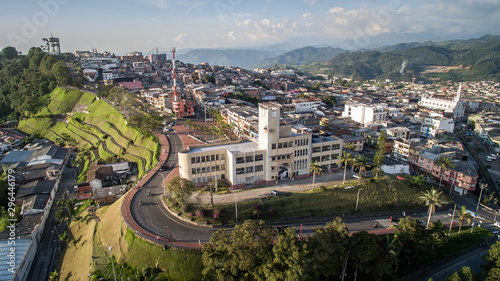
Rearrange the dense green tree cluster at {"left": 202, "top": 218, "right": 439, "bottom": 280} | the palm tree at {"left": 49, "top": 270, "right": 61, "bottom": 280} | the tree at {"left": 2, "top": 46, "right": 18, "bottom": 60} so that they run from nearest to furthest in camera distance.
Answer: the dense green tree cluster at {"left": 202, "top": 218, "right": 439, "bottom": 280}, the palm tree at {"left": 49, "top": 270, "right": 61, "bottom": 280}, the tree at {"left": 2, "top": 46, "right": 18, "bottom": 60}

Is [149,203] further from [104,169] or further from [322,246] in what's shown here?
[322,246]

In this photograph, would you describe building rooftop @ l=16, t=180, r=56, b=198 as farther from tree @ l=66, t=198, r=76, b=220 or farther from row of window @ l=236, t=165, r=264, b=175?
row of window @ l=236, t=165, r=264, b=175

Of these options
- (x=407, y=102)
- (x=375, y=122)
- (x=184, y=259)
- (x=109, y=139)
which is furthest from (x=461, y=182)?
(x=407, y=102)

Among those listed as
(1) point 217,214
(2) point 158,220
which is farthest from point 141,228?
(1) point 217,214

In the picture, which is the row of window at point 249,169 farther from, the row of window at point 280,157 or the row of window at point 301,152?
the row of window at point 301,152

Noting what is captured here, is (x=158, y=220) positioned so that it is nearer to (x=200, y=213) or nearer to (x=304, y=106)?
(x=200, y=213)

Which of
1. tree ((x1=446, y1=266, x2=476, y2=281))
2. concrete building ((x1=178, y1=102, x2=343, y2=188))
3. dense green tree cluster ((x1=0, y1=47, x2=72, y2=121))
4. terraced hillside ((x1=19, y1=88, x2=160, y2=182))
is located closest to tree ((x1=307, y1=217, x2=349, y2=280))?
tree ((x1=446, y1=266, x2=476, y2=281))

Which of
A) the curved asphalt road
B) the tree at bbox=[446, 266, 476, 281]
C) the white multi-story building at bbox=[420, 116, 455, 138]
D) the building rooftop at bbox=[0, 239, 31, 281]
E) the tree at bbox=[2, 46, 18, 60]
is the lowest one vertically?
the building rooftop at bbox=[0, 239, 31, 281]

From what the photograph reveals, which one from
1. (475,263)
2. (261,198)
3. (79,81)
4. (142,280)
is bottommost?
(475,263)
